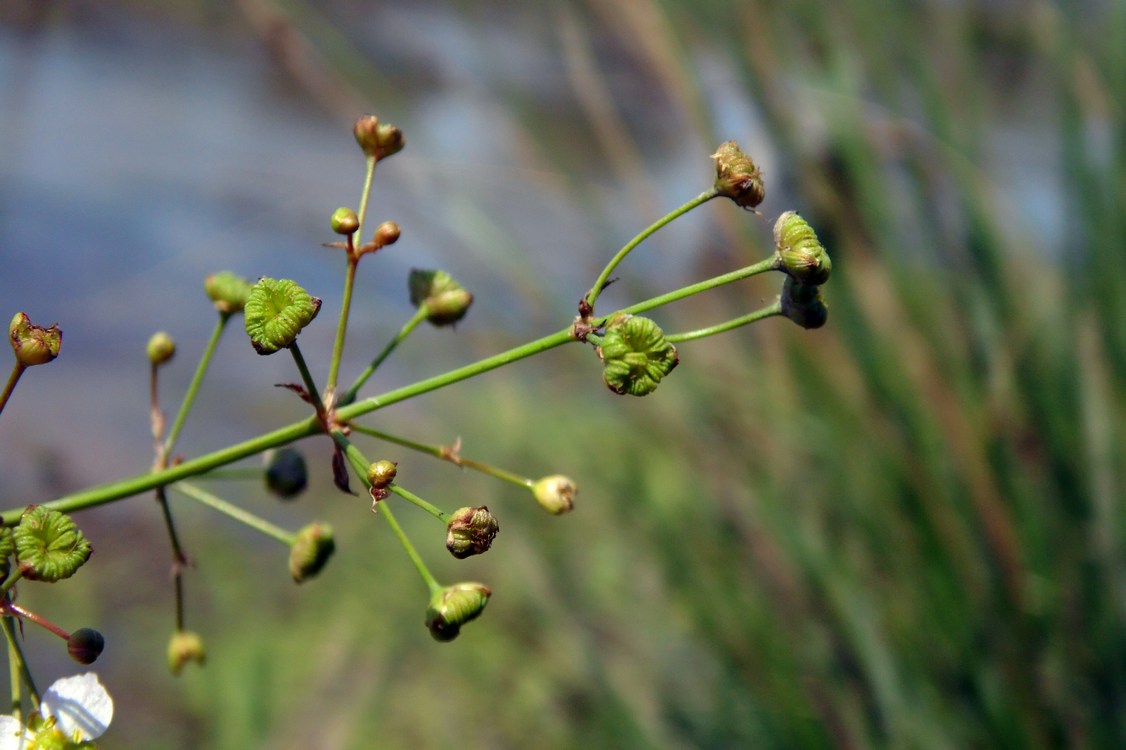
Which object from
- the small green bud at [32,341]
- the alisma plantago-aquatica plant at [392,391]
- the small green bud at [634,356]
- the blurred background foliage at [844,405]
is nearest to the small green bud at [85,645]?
the alisma plantago-aquatica plant at [392,391]

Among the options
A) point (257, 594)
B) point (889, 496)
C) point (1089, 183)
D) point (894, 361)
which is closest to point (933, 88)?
point (1089, 183)

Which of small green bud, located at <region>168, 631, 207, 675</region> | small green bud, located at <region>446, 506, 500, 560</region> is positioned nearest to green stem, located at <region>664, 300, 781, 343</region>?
small green bud, located at <region>446, 506, 500, 560</region>

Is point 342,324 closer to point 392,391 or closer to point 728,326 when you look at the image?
point 392,391

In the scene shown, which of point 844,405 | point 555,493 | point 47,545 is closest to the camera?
point 47,545

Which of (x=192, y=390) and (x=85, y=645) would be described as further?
(x=192, y=390)

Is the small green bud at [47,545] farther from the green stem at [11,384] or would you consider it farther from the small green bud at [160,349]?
the small green bud at [160,349]

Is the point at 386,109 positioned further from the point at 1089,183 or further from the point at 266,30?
the point at 1089,183

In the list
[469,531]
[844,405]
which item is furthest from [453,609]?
[844,405]

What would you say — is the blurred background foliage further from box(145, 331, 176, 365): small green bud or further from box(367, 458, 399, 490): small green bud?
box(367, 458, 399, 490): small green bud
